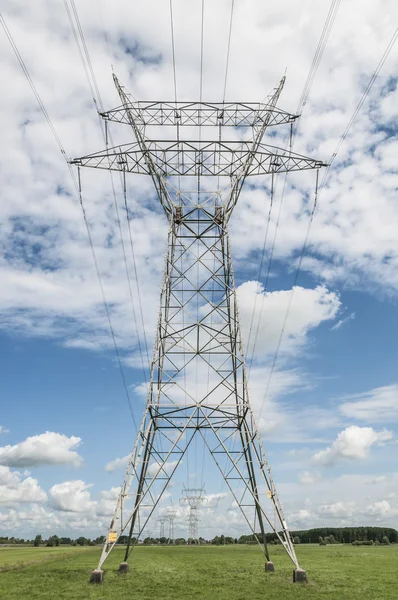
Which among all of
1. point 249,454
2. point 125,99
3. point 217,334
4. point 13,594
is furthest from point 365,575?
point 125,99

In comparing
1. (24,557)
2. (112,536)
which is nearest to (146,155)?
(112,536)

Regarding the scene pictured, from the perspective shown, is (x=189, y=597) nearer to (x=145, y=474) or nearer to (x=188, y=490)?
(x=145, y=474)

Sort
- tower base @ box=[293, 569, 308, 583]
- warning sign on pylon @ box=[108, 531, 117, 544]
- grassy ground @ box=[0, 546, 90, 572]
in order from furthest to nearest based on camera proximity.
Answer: grassy ground @ box=[0, 546, 90, 572], warning sign on pylon @ box=[108, 531, 117, 544], tower base @ box=[293, 569, 308, 583]

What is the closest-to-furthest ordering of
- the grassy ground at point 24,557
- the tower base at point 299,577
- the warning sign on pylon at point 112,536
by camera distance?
the tower base at point 299,577 → the warning sign on pylon at point 112,536 → the grassy ground at point 24,557

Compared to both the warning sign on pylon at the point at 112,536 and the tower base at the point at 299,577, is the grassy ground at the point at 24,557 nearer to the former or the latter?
the warning sign on pylon at the point at 112,536

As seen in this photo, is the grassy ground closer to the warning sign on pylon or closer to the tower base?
the warning sign on pylon

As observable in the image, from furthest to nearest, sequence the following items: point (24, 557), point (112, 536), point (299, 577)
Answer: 1. point (24, 557)
2. point (112, 536)
3. point (299, 577)

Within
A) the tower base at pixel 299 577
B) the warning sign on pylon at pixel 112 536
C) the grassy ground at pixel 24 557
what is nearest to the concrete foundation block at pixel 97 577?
the warning sign on pylon at pixel 112 536

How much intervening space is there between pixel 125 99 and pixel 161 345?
15224mm

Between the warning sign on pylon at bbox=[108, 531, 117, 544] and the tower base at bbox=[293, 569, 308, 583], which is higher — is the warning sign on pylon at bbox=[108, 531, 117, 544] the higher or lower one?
the higher one

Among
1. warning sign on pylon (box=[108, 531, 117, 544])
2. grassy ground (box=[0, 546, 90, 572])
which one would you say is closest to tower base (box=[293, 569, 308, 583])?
warning sign on pylon (box=[108, 531, 117, 544])

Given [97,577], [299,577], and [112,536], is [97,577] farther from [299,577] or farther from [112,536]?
[299,577]

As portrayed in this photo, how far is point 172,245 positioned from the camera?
30656mm

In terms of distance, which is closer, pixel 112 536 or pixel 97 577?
pixel 97 577
